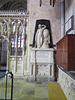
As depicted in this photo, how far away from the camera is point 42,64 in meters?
5.36

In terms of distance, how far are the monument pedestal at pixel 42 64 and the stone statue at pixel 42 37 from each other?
309mm

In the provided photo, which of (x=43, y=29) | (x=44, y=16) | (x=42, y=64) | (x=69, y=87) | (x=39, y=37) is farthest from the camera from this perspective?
(x=44, y=16)

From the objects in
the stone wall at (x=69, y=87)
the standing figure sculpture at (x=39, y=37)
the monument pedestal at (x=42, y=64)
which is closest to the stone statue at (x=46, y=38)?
the standing figure sculpture at (x=39, y=37)

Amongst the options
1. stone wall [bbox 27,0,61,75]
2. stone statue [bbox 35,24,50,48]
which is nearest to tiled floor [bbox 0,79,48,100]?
stone wall [bbox 27,0,61,75]

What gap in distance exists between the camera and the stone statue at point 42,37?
5508 mm

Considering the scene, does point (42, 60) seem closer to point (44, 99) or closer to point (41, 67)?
point (41, 67)

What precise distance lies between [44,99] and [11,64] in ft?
11.7

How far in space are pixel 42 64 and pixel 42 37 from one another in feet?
5.11

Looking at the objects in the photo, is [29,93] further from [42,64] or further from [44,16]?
[44,16]

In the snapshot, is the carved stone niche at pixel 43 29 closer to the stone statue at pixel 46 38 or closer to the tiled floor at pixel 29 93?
the stone statue at pixel 46 38

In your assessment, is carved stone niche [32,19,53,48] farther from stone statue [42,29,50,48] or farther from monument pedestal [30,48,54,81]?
monument pedestal [30,48,54,81]

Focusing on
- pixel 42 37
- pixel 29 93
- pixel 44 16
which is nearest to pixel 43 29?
pixel 42 37

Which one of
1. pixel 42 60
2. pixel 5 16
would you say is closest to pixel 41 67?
pixel 42 60

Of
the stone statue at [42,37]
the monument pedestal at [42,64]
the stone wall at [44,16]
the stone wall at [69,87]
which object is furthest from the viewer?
the stone wall at [44,16]
